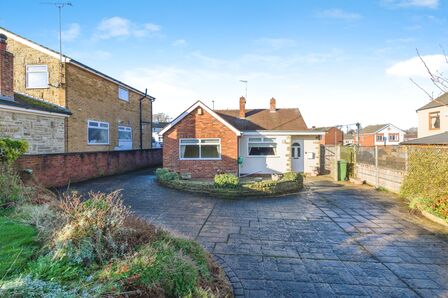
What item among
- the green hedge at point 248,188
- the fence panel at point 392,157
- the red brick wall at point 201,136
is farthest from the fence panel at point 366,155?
the red brick wall at point 201,136

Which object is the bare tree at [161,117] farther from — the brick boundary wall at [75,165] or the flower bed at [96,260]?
the flower bed at [96,260]

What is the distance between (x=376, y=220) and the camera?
7.74 metres

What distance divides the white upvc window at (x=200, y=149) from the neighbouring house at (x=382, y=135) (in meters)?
45.4

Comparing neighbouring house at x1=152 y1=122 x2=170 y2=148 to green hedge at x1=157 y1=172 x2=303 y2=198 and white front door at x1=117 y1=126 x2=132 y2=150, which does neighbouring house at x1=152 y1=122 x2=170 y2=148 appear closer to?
white front door at x1=117 y1=126 x2=132 y2=150

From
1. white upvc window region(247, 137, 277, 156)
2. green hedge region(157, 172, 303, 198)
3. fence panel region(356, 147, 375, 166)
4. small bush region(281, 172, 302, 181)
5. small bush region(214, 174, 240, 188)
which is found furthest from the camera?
white upvc window region(247, 137, 277, 156)

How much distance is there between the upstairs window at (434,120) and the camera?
80.4 ft

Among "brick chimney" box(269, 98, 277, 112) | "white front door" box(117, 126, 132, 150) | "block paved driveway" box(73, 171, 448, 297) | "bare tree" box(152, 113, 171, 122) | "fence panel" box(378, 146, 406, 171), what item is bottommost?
"block paved driveway" box(73, 171, 448, 297)

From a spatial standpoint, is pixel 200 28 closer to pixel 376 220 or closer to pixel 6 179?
pixel 6 179

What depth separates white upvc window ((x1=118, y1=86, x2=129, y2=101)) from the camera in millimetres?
20031

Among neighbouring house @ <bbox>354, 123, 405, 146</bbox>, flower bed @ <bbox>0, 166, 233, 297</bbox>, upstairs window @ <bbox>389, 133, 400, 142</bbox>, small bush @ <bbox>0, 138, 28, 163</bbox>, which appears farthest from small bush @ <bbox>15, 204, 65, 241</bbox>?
upstairs window @ <bbox>389, 133, 400, 142</bbox>

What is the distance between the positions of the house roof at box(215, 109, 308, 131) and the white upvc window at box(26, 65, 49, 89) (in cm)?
1032

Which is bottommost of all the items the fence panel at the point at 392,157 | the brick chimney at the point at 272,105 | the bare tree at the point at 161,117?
the fence panel at the point at 392,157

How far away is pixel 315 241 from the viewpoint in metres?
6.05

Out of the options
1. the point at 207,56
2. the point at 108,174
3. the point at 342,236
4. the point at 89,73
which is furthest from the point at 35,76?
the point at 342,236
